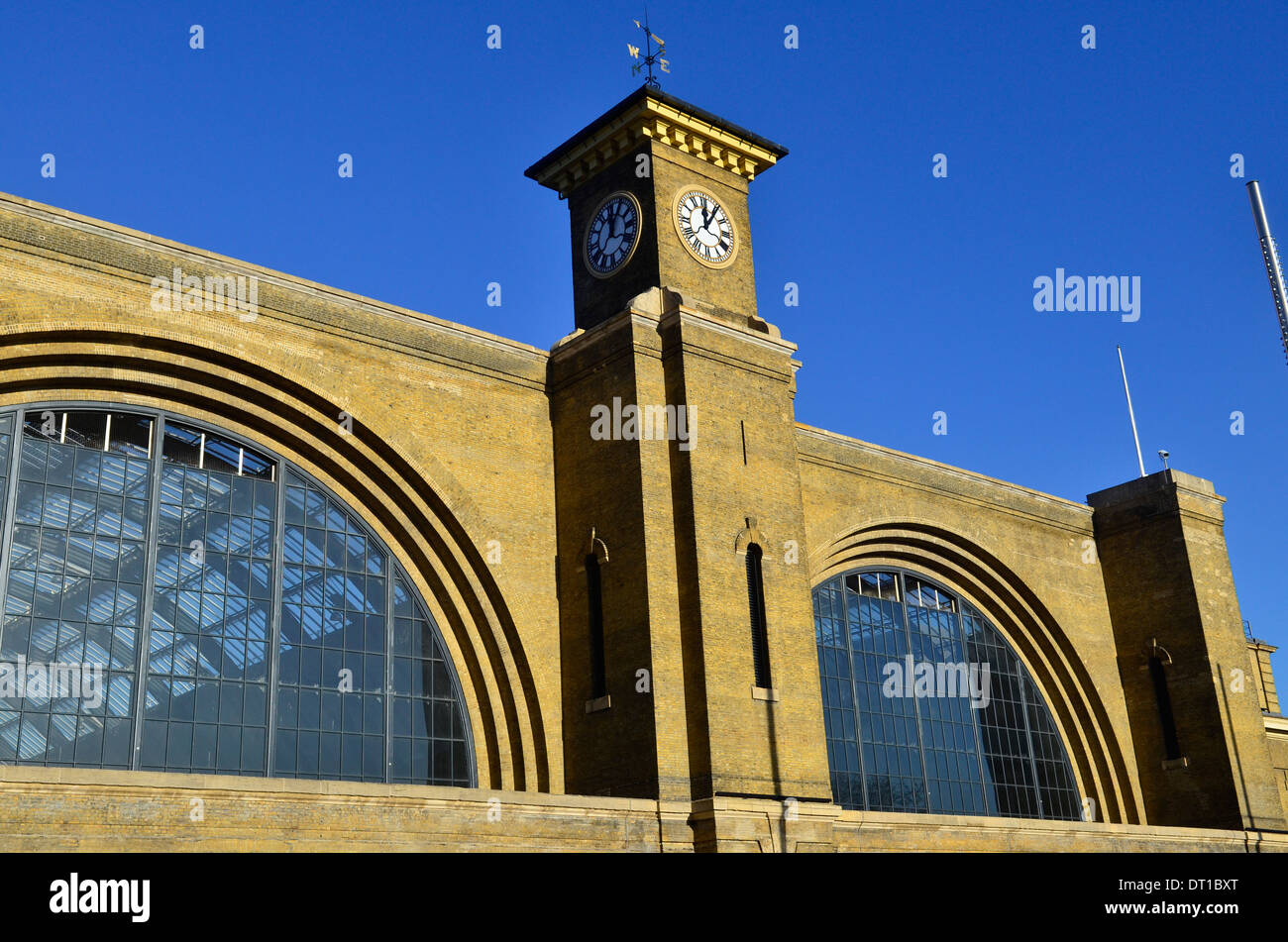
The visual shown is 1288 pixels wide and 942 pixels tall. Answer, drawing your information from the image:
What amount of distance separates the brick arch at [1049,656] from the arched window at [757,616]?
30.7 ft

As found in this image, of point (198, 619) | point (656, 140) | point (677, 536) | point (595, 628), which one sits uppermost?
point (656, 140)

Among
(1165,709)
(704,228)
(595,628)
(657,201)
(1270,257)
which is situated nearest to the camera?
(1270,257)

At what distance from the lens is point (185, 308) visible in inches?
829

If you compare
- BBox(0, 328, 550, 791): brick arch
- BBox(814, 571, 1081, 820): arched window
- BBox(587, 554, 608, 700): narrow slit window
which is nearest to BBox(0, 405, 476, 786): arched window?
BBox(0, 328, 550, 791): brick arch

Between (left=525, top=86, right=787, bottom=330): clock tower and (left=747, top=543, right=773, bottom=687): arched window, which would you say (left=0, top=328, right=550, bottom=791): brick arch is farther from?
(left=525, top=86, right=787, bottom=330): clock tower

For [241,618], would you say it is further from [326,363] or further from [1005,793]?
[1005,793]

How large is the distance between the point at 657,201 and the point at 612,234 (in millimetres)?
1315

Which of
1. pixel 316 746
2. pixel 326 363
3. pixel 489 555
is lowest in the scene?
pixel 316 746

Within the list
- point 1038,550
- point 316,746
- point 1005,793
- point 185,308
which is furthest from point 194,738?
point 1038,550

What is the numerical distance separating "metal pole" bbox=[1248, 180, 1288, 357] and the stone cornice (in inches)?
460

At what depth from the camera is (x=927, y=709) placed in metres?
30.8

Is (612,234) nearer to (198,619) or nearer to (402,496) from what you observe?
(402,496)

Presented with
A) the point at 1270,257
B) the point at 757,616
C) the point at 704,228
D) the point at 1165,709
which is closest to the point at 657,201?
the point at 704,228
